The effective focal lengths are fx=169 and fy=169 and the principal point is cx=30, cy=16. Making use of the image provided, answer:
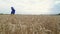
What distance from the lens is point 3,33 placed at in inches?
67.8

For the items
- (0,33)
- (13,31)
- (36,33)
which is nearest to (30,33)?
(36,33)

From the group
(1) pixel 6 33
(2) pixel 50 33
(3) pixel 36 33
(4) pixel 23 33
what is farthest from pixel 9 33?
(2) pixel 50 33

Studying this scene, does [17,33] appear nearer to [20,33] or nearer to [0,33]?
[20,33]

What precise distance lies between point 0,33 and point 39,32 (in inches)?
15.7

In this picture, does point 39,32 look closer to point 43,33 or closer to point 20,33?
point 43,33

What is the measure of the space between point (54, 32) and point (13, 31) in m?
0.44

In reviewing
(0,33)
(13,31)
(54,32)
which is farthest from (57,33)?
(0,33)

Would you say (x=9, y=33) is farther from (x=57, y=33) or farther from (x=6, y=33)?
(x=57, y=33)

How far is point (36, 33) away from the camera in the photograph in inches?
67.2

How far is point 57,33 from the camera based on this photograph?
5.77 ft

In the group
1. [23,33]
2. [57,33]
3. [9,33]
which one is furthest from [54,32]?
[9,33]

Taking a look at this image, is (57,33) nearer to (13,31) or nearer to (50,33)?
(50,33)

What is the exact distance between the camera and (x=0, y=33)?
1.71m

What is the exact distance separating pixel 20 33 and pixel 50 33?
31 centimetres
